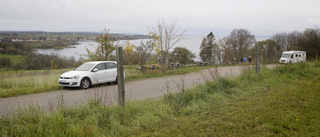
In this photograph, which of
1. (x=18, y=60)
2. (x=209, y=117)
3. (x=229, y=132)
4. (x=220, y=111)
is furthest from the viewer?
(x=18, y=60)

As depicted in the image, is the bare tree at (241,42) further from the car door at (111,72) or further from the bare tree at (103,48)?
the car door at (111,72)

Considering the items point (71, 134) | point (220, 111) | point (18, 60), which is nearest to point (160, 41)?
point (220, 111)

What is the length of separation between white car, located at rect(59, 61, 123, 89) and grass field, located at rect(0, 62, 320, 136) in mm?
6347

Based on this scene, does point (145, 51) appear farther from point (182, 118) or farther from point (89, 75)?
point (182, 118)

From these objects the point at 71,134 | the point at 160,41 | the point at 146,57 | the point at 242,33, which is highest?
the point at 242,33

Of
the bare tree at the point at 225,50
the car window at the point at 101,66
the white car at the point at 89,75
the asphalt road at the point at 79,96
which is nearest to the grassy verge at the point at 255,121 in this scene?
the asphalt road at the point at 79,96

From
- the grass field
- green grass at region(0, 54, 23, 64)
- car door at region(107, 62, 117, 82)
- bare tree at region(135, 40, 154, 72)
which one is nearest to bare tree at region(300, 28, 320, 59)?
bare tree at region(135, 40, 154, 72)

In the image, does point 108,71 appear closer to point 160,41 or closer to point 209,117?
point 160,41

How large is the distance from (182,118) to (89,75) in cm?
855

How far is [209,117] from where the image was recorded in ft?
16.1

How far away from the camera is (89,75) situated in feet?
40.4

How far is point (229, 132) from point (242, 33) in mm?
73606

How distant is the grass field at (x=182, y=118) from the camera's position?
4059mm

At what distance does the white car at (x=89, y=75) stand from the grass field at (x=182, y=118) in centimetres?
635
